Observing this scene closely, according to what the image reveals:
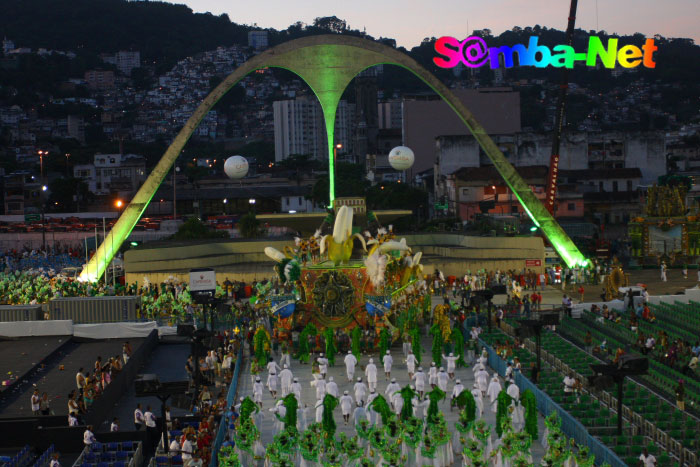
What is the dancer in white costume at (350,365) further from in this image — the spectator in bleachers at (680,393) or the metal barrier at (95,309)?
the metal barrier at (95,309)

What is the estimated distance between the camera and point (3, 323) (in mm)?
40125

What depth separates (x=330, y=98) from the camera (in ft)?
174

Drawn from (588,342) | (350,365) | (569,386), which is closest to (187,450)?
(350,365)

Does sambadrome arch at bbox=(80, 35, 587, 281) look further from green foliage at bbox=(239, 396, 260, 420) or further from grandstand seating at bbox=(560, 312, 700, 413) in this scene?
green foliage at bbox=(239, 396, 260, 420)

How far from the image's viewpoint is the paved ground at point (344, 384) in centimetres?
2733

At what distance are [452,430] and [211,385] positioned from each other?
886cm

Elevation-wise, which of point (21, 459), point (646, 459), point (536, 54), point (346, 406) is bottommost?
point (21, 459)

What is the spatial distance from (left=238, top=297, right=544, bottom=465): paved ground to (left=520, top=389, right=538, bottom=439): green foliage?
0.41 metres

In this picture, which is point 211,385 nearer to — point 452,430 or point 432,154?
point 452,430

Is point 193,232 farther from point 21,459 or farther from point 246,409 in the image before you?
point 21,459

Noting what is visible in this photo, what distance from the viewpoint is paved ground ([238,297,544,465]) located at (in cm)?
2733

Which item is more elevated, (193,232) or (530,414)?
(193,232)

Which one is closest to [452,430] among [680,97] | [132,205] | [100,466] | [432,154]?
[100,466]

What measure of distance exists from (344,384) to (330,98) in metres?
23.8
